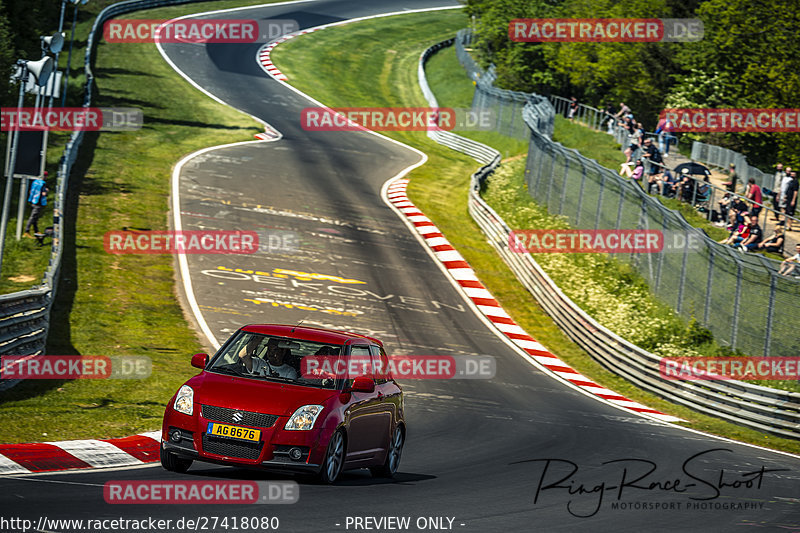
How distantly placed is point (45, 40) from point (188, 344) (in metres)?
8.15

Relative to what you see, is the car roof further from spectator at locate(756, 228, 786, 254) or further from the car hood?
spectator at locate(756, 228, 786, 254)

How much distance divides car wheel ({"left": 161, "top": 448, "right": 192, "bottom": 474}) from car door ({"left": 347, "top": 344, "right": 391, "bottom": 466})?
1.73m

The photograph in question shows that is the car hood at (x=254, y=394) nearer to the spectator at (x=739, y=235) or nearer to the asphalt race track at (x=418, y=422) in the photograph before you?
the asphalt race track at (x=418, y=422)

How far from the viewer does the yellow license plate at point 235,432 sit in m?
10.1

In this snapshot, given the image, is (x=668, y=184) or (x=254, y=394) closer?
(x=254, y=394)

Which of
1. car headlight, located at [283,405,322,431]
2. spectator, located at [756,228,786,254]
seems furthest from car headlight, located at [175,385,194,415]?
spectator, located at [756,228,786,254]

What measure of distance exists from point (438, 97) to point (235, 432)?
58241 mm

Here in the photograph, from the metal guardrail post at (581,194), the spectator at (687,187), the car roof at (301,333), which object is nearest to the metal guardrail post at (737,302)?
the spectator at (687,187)

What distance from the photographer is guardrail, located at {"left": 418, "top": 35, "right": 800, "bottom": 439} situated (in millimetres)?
20016

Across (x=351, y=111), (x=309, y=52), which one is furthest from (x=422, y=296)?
(x=309, y=52)

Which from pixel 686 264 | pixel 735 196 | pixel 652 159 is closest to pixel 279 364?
pixel 686 264

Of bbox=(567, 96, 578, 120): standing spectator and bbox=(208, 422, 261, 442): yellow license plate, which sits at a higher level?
bbox=(567, 96, 578, 120): standing spectator

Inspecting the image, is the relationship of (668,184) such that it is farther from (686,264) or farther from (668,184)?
(686,264)

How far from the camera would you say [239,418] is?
400 inches
